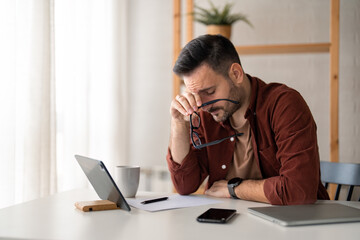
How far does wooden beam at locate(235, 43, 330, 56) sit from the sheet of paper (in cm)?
151

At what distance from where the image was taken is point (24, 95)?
5.55 ft

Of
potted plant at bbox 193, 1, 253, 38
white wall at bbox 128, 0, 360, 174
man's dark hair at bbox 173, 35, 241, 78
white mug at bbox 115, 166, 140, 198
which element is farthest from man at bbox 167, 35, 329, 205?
white wall at bbox 128, 0, 360, 174

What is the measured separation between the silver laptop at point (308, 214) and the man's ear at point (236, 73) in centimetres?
61

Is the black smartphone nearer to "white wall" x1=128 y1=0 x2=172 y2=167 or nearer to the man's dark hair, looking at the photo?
the man's dark hair

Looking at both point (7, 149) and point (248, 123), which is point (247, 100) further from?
point (7, 149)

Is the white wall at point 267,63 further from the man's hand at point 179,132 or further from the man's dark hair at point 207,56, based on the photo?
the man's hand at point 179,132

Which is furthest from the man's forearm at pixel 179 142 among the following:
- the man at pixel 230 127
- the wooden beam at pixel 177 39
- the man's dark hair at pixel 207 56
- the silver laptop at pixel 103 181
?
the wooden beam at pixel 177 39

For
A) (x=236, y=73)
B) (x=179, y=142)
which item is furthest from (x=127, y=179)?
(x=236, y=73)

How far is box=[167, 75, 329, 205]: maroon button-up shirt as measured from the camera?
1.20 meters

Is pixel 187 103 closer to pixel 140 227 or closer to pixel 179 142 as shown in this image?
pixel 179 142

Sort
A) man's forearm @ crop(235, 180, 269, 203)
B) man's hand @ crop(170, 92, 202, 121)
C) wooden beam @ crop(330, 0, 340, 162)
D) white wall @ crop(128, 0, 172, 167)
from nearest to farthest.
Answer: man's forearm @ crop(235, 180, 269, 203) < man's hand @ crop(170, 92, 202, 121) < wooden beam @ crop(330, 0, 340, 162) < white wall @ crop(128, 0, 172, 167)

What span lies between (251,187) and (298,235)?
42 cm

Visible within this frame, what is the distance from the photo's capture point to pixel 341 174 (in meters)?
1.51

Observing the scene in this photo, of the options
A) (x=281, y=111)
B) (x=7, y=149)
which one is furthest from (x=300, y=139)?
(x=7, y=149)
